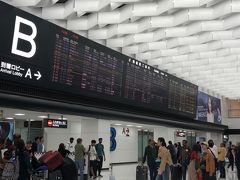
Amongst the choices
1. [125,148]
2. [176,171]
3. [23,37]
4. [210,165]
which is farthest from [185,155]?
[125,148]

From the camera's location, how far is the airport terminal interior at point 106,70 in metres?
7.60

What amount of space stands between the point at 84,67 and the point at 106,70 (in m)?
1.02

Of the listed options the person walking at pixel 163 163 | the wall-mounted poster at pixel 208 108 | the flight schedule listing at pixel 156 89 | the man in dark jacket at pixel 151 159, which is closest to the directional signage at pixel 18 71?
the person walking at pixel 163 163

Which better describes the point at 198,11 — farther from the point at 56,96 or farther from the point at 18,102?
the point at 18,102

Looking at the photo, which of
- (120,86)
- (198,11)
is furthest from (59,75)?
(198,11)

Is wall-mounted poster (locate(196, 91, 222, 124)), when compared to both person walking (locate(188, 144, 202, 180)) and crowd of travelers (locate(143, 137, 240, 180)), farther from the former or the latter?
person walking (locate(188, 144, 202, 180))

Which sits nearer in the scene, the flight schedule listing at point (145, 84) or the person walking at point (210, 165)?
the person walking at point (210, 165)

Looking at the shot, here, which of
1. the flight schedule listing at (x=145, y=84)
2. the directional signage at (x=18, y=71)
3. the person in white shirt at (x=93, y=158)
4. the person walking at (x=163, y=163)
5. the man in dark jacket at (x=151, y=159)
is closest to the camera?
the directional signage at (x=18, y=71)

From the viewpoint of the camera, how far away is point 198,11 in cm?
831

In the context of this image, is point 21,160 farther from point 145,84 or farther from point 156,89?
point 156,89

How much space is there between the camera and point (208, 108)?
2055cm

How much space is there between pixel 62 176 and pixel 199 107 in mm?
15182

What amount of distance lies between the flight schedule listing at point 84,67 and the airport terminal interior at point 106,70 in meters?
0.03

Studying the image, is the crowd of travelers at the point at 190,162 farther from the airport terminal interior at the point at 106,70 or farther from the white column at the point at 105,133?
the white column at the point at 105,133
